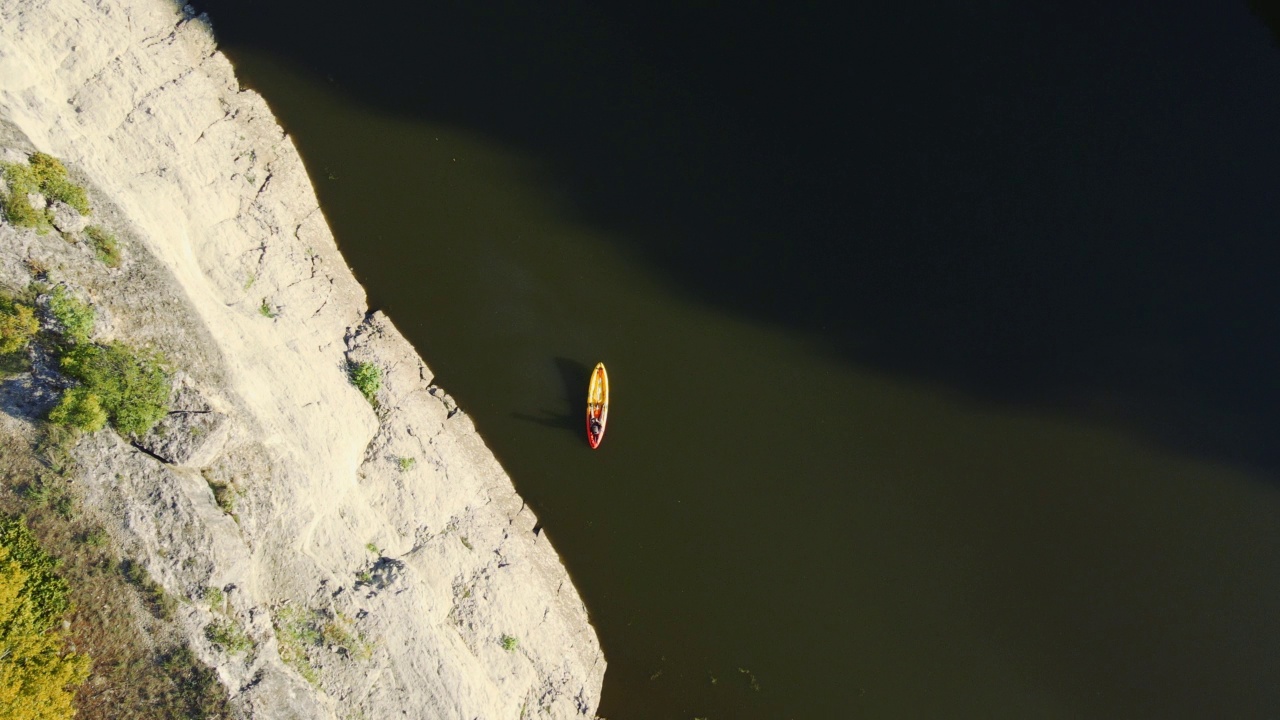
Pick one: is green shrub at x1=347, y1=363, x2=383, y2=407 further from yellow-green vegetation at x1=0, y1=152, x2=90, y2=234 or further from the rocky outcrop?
yellow-green vegetation at x1=0, y1=152, x2=90, y2=234

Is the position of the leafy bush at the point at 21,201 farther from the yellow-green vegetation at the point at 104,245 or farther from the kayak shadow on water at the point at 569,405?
the kayak shadow on water at the point at 569,405

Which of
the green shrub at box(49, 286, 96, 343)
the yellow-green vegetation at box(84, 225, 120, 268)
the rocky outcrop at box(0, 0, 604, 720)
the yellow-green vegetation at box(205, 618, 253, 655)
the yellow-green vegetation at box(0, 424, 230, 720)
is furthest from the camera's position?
the yellow-green vegetation at box(84, 225, 120, 268)

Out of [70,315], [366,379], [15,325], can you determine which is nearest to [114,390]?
[70,315]

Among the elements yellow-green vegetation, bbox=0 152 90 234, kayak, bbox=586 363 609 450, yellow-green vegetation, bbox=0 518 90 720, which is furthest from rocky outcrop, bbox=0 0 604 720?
kayak, bbox=586 363 609 450

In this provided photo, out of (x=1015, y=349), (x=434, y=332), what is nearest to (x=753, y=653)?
(x=1015, y=349)

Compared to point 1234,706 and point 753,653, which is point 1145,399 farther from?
point 753,653

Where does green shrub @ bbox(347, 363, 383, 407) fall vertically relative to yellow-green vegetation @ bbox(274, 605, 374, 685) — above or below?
above
